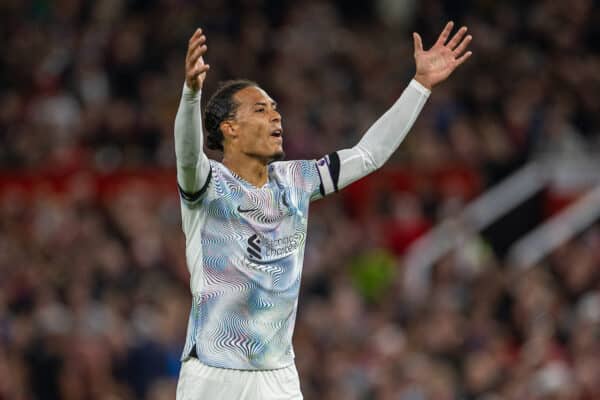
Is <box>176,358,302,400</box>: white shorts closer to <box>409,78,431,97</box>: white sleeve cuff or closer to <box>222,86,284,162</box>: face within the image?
<box>222,86,284,162</box>: face

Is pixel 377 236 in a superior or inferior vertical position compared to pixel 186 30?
inferior

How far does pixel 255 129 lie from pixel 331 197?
8543mm

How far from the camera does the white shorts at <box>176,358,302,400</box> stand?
604 centimetres

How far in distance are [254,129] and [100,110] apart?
10.6 m

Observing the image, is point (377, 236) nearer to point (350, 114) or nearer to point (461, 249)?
point (461, 249)

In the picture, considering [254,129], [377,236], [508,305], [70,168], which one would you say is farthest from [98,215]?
[254,129]

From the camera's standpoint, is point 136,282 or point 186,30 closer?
point 136,282

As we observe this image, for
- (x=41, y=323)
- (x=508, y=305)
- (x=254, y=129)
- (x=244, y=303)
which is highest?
(x=254, y=129)

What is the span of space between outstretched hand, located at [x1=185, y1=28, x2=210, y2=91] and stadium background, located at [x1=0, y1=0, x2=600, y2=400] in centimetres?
610

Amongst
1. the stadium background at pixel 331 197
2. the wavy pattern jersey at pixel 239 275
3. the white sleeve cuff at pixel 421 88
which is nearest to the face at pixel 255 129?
the wavy pattern jersey at pixel 239 275

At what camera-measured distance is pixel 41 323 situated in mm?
12578

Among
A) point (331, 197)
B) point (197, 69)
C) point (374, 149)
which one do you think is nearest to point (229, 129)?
point (197, 69)

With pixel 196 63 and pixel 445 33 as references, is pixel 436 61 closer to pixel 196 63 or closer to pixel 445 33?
pixel 445 33

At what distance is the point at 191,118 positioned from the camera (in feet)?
19.1
